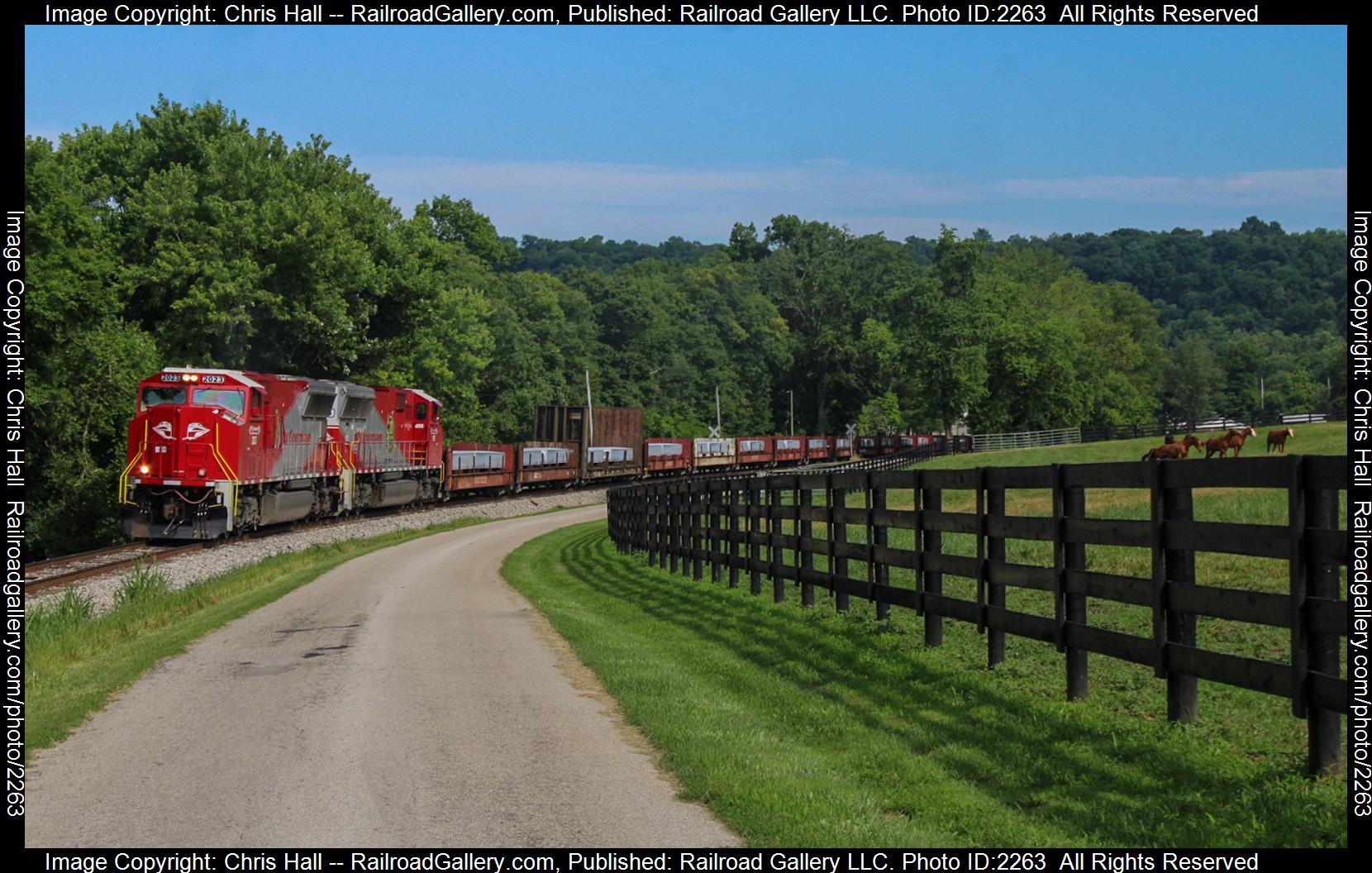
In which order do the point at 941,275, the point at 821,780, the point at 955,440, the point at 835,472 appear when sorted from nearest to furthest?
1. the point at 821,780
2. the point at 835,472
3. the point at 955,440
4. the point at 941,275

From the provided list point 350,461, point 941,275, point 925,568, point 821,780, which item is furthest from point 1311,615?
point 941,275

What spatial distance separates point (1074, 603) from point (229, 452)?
29.6 metres

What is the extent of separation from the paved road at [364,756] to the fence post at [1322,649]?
10.5 feet

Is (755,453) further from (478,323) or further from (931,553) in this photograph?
(931,553)

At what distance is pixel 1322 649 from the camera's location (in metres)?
6.55

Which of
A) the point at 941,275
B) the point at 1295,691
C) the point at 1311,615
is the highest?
the point at 941,275

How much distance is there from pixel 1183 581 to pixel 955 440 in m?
90.1

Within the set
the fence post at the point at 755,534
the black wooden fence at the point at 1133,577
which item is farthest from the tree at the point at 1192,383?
the black wooden fence at the point at 1133,577

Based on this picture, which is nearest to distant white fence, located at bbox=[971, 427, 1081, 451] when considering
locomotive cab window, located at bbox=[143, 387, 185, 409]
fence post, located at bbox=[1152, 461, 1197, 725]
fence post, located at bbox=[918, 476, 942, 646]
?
locomotive cab window, located at bbox=[143, 387, 185, 409]

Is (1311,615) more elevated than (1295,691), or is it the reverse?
(1311,615)

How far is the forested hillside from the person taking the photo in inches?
1949
